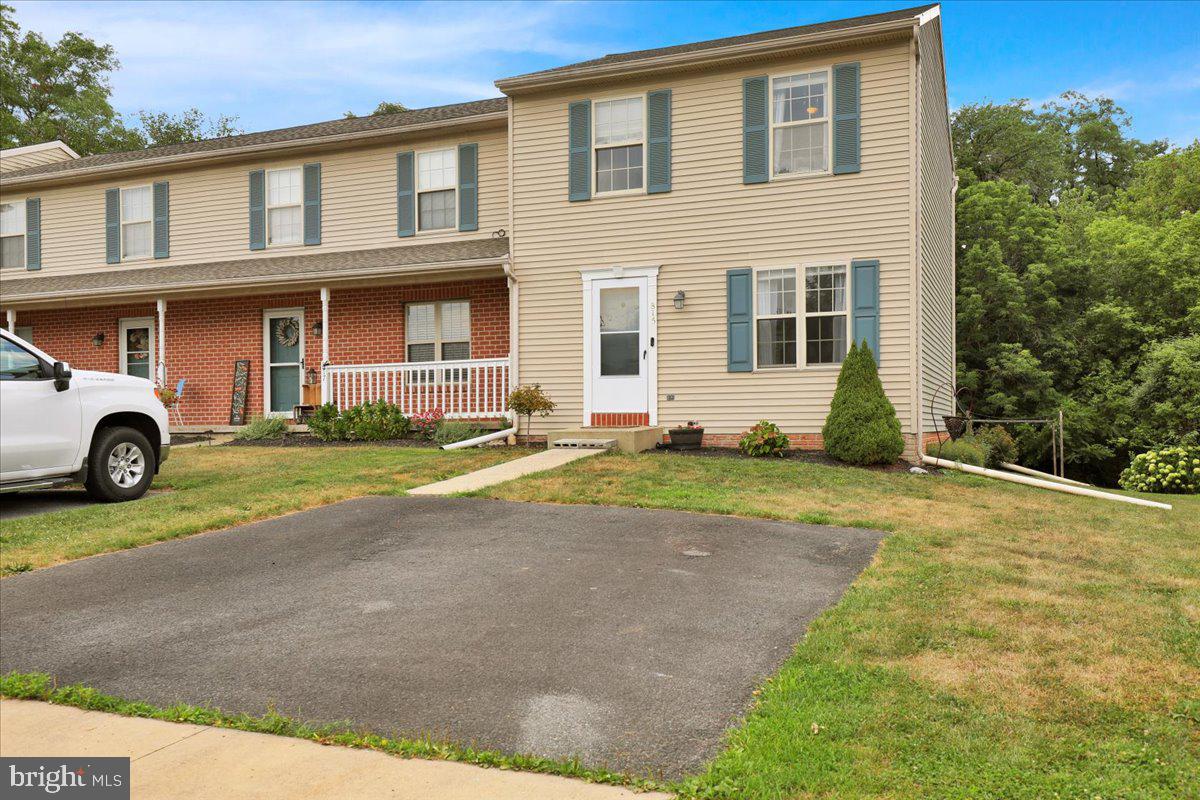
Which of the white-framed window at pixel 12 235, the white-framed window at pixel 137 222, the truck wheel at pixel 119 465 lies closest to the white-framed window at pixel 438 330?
the white-framed window at pixel 137 222

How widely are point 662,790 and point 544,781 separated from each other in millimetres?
419

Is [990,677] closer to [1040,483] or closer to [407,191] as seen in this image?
[1040,483]

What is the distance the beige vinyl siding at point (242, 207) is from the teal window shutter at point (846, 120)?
5688 millimetres

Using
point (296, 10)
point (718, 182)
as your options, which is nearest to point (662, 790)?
point (718, 182)

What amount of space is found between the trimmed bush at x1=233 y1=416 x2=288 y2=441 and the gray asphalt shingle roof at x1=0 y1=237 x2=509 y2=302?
250 centimetres

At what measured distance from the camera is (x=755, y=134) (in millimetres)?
12328

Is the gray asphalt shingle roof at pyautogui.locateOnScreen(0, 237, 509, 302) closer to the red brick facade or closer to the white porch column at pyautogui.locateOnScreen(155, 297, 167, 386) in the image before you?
the white porch column at pyautogui.locateOnScreen(155, 297, 167, 386)

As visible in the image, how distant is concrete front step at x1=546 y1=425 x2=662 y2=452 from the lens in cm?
1168

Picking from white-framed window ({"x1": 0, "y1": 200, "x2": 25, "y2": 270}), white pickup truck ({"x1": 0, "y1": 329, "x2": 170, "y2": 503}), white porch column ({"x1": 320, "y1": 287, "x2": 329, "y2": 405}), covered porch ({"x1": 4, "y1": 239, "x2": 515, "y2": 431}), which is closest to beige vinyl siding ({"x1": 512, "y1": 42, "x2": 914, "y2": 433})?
covered porch ({"x1": 4, "y1": 239, "x2": 515, "y2": 431})

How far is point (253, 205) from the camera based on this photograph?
1638 centimetres

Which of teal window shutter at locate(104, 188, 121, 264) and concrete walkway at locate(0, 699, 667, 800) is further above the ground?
teal window shutter at locate(104, 188, 121, 264)

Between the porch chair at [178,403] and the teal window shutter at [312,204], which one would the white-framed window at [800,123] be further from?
the porch chair at [178,403]

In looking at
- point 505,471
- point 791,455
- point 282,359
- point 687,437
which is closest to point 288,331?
point 282,359
